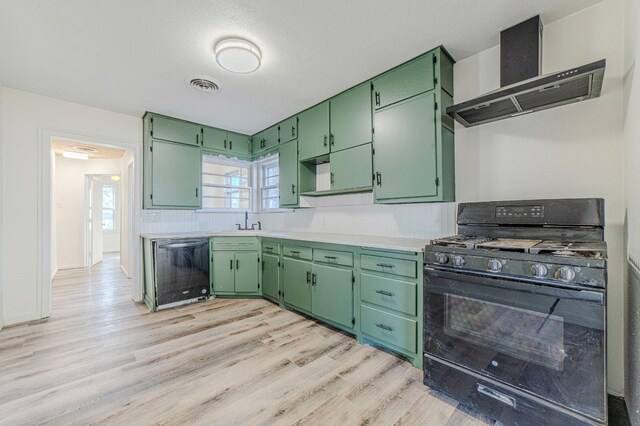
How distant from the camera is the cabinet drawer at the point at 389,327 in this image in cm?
210

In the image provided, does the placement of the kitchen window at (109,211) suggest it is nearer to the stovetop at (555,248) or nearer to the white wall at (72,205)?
the white wall at (72,205)

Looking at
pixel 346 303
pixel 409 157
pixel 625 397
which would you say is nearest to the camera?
pixel 625 397

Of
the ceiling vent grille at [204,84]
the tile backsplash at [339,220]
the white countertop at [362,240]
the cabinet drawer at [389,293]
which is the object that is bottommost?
the cabinet drawer at [389,293]

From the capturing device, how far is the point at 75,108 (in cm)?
332

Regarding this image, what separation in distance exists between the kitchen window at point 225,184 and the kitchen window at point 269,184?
0.85 feet

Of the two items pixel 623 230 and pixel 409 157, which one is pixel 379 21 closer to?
pixel 409 157

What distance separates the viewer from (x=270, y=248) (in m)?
3.57

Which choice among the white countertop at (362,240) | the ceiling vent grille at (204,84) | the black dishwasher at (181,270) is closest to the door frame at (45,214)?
the white countertop at (362,240)

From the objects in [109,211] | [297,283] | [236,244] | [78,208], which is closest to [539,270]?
[297,283]

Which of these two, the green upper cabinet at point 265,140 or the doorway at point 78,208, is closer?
the green upper cabinet at point 265,140

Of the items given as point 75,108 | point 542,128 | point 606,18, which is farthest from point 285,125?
point 606,18

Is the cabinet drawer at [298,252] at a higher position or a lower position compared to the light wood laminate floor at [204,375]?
higher

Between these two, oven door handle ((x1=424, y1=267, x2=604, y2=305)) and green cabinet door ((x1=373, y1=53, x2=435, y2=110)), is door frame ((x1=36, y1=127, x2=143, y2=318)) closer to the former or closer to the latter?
green cabinet door ((x1=373, y1=53, x2=435, y2=110))

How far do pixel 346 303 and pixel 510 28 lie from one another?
2.55m
